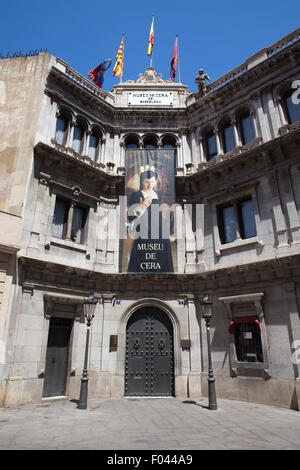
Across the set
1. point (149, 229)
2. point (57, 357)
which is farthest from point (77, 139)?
point (57, 357)

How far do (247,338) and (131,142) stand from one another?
44.4 feet

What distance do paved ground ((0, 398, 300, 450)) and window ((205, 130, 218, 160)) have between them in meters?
13.0

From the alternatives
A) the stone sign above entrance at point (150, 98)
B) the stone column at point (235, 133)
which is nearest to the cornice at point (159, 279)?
the stone column at point (235, 133)

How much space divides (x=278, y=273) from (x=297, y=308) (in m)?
1.63

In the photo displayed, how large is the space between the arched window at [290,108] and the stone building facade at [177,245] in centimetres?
6

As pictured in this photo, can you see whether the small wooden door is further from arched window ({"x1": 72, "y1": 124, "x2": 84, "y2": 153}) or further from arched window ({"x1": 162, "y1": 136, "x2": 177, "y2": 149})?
arched window ({"x1": 162, "y1": 136, "x2": 177, "y2": 149})

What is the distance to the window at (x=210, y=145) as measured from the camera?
1769cm

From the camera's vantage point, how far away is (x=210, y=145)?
59.1 ft

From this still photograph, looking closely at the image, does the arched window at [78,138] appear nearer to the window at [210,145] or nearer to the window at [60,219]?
the window at [60,219]

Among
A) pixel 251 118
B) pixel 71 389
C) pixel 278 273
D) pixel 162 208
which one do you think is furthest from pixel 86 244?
pixel 251 118

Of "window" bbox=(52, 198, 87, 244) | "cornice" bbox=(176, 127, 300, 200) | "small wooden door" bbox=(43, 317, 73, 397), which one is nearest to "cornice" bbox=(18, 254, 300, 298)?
"small wooden door" bbox=(43, 317, 73, 397)

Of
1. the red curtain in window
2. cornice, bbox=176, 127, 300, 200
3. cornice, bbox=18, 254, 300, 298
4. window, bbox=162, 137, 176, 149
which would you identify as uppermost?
window, bbox=162, 137, 176, 149

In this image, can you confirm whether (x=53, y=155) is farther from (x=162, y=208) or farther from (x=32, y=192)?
(x=162, y=208)

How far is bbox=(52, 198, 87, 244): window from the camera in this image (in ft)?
50.2
